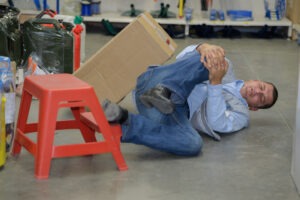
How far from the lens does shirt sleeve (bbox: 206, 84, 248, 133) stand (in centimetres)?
330

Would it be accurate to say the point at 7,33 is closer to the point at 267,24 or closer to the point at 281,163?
the point at 281,163

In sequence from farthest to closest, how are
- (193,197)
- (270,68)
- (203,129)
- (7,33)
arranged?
(270,68), (7,33), (203,129), (193,197)

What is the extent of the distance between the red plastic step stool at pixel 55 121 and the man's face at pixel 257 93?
910 mm

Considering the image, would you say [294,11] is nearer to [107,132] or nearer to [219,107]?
[219,107]

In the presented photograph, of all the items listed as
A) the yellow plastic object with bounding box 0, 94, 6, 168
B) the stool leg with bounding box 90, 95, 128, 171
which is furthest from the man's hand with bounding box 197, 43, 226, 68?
the yellow plastic object with bounding box 0, 94, 6, 168

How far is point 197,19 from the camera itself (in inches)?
263

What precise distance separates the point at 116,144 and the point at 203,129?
666 millimetres

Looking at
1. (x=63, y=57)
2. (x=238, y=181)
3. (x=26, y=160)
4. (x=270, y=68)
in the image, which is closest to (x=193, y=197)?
(x=238, y=181)

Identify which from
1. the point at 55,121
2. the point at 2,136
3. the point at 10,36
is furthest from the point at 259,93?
the point at 10,36

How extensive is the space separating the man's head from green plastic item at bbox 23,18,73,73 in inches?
54.3

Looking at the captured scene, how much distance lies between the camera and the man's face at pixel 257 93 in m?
3.56

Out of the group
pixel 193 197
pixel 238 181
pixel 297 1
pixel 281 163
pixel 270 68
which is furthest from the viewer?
pixel 297 1

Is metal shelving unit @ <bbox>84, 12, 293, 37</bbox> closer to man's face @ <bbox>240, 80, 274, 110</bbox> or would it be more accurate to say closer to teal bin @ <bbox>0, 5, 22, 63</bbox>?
teal bin @ <bbox>0, 5, 22, 63</bbox>

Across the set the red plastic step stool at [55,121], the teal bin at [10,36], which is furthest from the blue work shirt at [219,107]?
the teal bin at [10,36]
